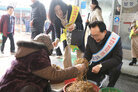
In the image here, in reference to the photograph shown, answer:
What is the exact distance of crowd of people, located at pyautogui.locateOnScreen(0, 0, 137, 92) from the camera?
1387 millimetres

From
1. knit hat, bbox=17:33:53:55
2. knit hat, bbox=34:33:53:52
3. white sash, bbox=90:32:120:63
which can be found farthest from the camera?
white sash, bbox=90:32:120:63

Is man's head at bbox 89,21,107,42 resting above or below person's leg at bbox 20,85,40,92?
above

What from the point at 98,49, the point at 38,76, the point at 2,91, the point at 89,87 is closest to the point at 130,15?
the point at 98,49

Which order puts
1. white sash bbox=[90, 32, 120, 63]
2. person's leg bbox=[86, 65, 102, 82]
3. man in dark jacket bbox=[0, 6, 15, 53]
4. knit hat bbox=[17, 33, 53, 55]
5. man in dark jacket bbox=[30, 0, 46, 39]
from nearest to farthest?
knit hat bbox=[17, 33, 53, 55] → white sash bbox=[90, 32, 120, 63] → person's leg bbox=[86, 65, 102, 82] → man in dark jacket bbox=[30, 0, 46, 39] → man in dark jacket bbox=[0, 6, 15, 53]

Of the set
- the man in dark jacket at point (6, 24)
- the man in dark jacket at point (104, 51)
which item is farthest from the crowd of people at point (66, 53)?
the man in dark jacket at point (6, 24)

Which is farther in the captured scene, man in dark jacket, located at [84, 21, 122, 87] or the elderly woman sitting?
man in dark jacket, located at [84, 21, 122, 87]

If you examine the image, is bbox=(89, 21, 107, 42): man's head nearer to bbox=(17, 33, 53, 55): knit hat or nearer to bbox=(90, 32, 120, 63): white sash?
bbox=(90, 32, 120, 63): white sash

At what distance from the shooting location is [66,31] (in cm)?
301

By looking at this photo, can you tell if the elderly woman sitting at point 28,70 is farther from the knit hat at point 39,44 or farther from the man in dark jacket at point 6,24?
the man in dark jacket at point 6,24

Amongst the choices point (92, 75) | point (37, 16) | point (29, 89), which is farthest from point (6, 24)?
point (29, 89)

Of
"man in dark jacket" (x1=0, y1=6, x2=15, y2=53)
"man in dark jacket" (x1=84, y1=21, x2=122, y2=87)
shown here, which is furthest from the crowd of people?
"man in dark jacket" (x1=0, y1=6, x2=15, y2=53)

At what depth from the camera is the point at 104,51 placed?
2.14 meters

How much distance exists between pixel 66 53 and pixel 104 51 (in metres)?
0.99

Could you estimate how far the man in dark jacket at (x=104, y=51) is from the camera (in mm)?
1970
